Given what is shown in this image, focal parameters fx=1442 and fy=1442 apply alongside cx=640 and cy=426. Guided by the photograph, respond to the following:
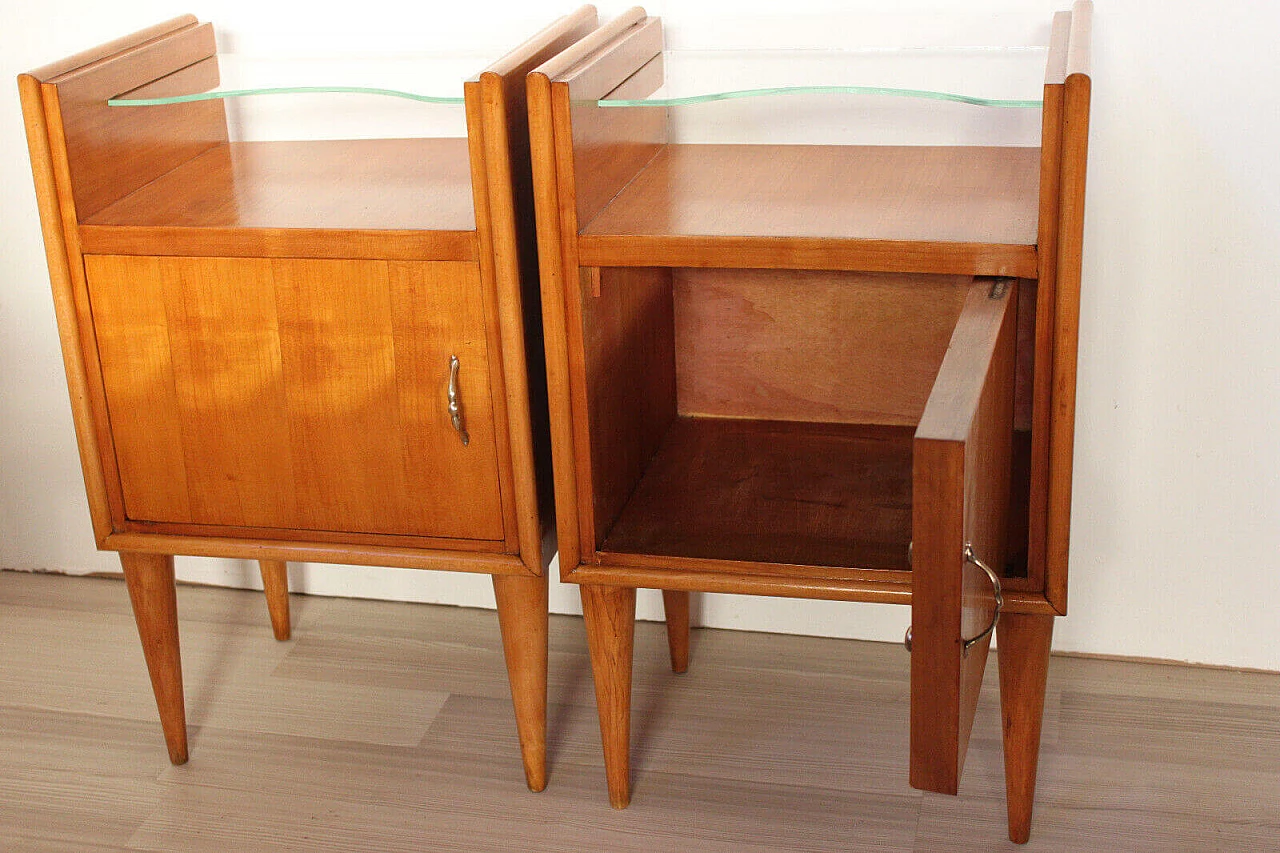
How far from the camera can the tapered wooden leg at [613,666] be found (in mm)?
1444

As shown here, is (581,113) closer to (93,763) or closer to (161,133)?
(161,133)

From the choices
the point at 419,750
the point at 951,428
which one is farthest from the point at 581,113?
the point at 419,750

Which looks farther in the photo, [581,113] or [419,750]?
[419,750]

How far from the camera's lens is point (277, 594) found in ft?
6.27

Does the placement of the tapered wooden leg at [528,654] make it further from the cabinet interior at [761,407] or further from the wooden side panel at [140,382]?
the wooden side panel at [140,382]

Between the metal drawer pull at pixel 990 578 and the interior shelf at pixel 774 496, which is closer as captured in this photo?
the metal drawer pull at pixel 990 578

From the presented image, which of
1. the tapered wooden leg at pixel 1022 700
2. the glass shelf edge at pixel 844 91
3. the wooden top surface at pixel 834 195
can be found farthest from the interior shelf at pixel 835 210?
the tapered wooden leg at pixel 1022 700

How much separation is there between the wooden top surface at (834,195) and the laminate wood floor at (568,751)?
65 centimetres

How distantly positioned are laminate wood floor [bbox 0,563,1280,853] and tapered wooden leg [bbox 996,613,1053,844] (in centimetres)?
6

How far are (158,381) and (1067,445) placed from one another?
2.80 feet

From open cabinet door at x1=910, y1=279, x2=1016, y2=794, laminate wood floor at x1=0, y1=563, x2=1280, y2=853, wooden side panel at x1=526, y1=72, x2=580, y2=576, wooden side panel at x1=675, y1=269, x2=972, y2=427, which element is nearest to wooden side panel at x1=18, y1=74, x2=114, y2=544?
laminate wood floor at x1=0, y1=563, x2=1280, y2=853

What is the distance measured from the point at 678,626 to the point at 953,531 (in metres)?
0.90

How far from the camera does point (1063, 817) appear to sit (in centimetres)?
151

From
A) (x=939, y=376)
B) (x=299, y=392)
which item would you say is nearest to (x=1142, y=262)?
(x=939, y=376)
